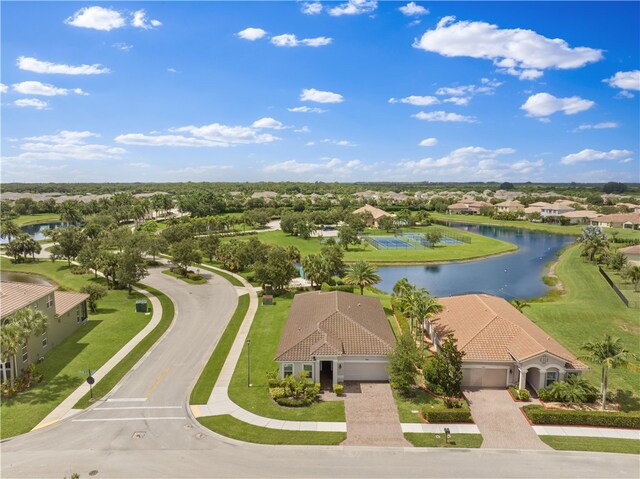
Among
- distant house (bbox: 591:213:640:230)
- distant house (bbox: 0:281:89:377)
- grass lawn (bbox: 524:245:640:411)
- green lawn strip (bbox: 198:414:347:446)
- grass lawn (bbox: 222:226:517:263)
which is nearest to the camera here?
green lawn strip (bbox: 198:414:347:446)

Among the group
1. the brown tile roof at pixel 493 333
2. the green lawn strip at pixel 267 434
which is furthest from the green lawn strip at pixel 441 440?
the brown tile roof at pixel 493 333

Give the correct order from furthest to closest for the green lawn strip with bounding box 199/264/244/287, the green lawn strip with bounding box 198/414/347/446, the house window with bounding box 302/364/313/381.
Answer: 1. the green lawn strip with bounding box 199/264/244/287
2. the house window with bounding box 302/364/313/381
3. the green lawn strip with bounding box 198/414/347/446

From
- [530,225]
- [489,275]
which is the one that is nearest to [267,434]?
[489,275]

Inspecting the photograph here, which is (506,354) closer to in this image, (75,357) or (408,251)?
(75,357)

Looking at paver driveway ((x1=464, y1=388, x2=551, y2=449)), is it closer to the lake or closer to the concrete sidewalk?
the concrete sidewalk

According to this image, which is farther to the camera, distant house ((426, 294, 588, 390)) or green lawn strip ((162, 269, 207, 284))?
green lawn strip ((162, 269, 207, 284))

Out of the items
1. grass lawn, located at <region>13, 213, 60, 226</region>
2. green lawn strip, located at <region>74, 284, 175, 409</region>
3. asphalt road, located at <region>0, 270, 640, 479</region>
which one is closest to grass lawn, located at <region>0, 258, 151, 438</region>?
green lawn strip, located at <region>74, 284, 175, 409</region>
